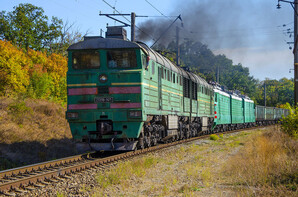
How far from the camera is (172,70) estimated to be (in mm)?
16344

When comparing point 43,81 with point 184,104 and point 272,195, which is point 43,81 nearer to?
point 184,104

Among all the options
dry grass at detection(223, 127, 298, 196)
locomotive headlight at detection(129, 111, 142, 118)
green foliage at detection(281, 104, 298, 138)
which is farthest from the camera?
green foliage at detection(281, 104, 298, 138)

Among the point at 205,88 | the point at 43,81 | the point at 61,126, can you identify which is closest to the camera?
the point at 61,126

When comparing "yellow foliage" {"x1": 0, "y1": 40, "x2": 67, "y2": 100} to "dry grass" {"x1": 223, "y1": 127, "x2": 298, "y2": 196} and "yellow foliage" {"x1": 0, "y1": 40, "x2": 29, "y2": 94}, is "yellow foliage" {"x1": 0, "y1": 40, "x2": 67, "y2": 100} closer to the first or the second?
"yellow foliage" {"x1": 0, "y1": 40, "x2": 29, "y2": 94}

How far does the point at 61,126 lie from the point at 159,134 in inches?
286

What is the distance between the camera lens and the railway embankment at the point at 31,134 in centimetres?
1414

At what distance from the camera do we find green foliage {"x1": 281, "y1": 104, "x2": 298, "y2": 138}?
52.4ft

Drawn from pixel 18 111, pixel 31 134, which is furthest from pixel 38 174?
pixel 18 111

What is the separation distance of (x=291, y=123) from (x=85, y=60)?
9.81m

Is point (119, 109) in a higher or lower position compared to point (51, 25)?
lower

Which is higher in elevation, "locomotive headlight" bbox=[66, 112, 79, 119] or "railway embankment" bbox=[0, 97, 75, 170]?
"locomotive headlight" bbox=[66, 112, 79, 119]

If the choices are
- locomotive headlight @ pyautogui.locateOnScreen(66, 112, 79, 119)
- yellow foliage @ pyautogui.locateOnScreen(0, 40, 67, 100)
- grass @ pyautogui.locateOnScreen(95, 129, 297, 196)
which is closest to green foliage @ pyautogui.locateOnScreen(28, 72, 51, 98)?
yellow foliage @ pyautogui.locateOnScreen(0, 40, 67, 100)

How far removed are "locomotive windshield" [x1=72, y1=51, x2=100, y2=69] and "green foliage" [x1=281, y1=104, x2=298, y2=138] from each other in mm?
9400

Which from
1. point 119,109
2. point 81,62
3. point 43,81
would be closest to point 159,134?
point 119,109
